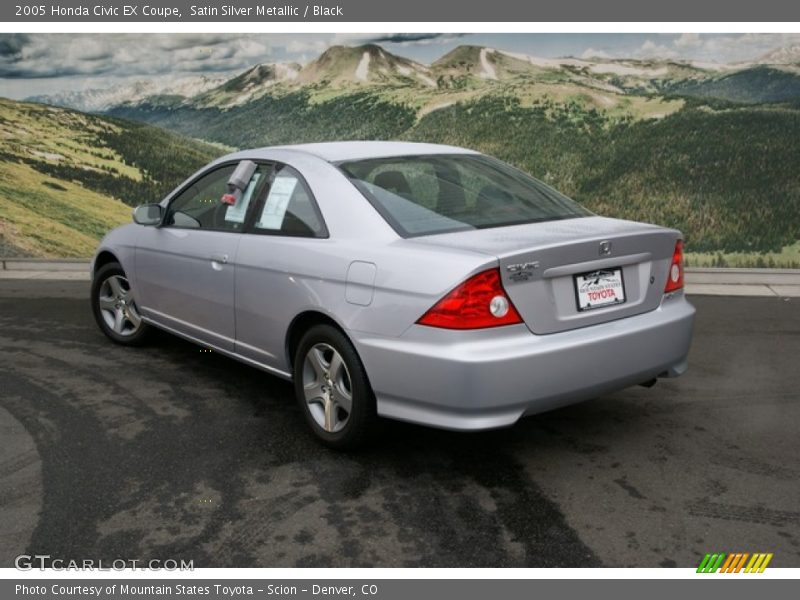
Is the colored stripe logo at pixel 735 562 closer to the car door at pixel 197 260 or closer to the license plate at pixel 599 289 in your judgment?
the license plate at pixel 599 289

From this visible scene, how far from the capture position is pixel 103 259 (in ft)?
23.2

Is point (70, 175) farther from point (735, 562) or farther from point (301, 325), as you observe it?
point (735, 562)

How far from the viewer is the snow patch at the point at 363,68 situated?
459 inches

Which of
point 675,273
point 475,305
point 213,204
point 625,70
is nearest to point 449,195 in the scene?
point 475,305

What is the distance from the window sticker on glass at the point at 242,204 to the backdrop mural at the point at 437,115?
6.50 meters

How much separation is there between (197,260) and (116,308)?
1670 mm

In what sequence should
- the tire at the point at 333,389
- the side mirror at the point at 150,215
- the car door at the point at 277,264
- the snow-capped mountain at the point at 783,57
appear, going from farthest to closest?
the snow-capped mountain at the point at 783,57
the side mirror at the point at 150,215
the car door at the point at 277,264
the tire at the point at 333,389

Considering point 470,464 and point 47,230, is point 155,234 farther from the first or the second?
point 47,230

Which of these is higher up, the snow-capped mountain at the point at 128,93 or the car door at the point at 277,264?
the snow-capped mountain at the point at 128,93

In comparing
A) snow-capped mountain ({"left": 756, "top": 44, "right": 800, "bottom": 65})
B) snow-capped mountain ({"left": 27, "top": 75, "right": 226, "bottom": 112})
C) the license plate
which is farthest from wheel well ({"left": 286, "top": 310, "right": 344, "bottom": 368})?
snow-capped mountain ({"left": 27, "top": 75, "right": 226, "bottom": 112})

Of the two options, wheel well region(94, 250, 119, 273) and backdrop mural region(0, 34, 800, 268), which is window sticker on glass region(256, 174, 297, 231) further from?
backdrop mural region(0, 34, 800, 268)

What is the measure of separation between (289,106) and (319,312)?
8292mm

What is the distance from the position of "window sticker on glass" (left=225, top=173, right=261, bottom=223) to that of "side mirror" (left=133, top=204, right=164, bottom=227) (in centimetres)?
88

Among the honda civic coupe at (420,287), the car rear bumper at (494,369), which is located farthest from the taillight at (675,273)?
the car rear bumper at (494,369)
